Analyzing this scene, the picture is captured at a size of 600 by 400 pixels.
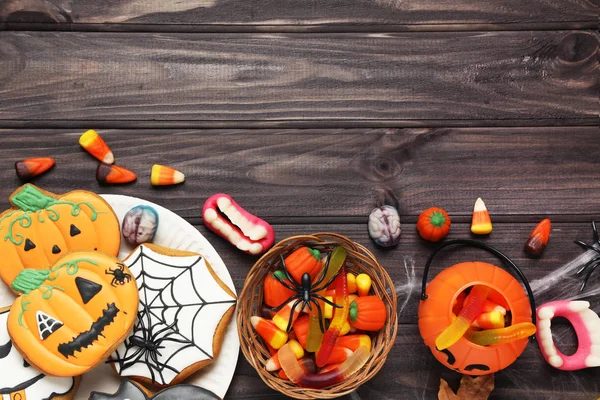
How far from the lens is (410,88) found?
5.32ft

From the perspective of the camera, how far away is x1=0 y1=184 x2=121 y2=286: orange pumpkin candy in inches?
54.5

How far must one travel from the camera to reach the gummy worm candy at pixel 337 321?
1.37 m

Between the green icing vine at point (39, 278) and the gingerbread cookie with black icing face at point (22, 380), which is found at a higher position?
the green icing vine at point (39, 278)

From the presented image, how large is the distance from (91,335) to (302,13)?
108 cm

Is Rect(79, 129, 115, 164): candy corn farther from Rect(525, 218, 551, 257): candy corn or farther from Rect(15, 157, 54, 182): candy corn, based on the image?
Rect(525, 218, 551, 257): candy corn

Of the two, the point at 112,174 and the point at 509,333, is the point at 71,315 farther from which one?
the point at 509,333

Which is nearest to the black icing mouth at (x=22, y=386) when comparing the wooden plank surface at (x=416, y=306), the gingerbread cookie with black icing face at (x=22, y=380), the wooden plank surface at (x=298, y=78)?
the gingerbread cookie with black icing face at (x=22, y=380)

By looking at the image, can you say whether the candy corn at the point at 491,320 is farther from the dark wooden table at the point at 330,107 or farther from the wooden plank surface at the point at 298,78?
the wooden plank surface at the point at 298,78

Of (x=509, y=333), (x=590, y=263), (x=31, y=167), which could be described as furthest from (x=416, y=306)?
(x=31, y=167)

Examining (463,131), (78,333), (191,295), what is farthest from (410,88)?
(78,333)

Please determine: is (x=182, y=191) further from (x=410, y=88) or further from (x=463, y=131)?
(x=463, y=131)

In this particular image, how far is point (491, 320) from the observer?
1340 mm

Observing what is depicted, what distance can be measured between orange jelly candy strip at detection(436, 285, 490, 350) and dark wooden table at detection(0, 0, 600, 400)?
0.22 m

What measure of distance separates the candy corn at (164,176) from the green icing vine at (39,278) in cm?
32
